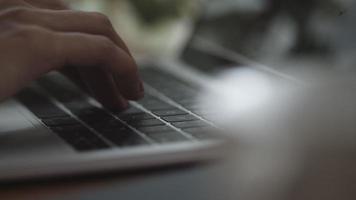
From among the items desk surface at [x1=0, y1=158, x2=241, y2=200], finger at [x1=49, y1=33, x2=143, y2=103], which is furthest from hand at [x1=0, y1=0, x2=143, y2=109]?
desk surface at [x1=0, y1=158, x2=241, y2=200]

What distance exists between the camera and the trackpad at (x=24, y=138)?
609 millimetres

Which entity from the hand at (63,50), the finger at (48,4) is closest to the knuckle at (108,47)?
the hand at (63,50)

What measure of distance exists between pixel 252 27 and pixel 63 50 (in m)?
0.32

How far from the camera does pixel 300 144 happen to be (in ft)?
1.62

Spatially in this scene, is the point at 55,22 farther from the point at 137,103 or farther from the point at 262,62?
the point at 262,62

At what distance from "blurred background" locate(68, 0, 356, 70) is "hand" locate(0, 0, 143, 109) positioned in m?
0.19

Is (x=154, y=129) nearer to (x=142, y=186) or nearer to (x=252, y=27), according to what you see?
(x=142, y=186)

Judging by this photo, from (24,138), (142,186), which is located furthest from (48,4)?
(142,186)

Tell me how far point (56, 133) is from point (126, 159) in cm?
12

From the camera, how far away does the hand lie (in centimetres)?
65

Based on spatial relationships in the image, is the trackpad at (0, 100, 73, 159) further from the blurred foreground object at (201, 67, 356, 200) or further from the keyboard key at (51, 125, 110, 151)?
the blurred foreground object at (201, 67, 356, 200)

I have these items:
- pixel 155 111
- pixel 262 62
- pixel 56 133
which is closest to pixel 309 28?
pixel 262 62

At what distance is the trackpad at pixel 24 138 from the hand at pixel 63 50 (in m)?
0.04

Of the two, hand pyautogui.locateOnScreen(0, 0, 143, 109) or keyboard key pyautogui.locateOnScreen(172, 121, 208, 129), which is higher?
hand pyautogui.locateOnScreen(0, 0, 143, 109)
